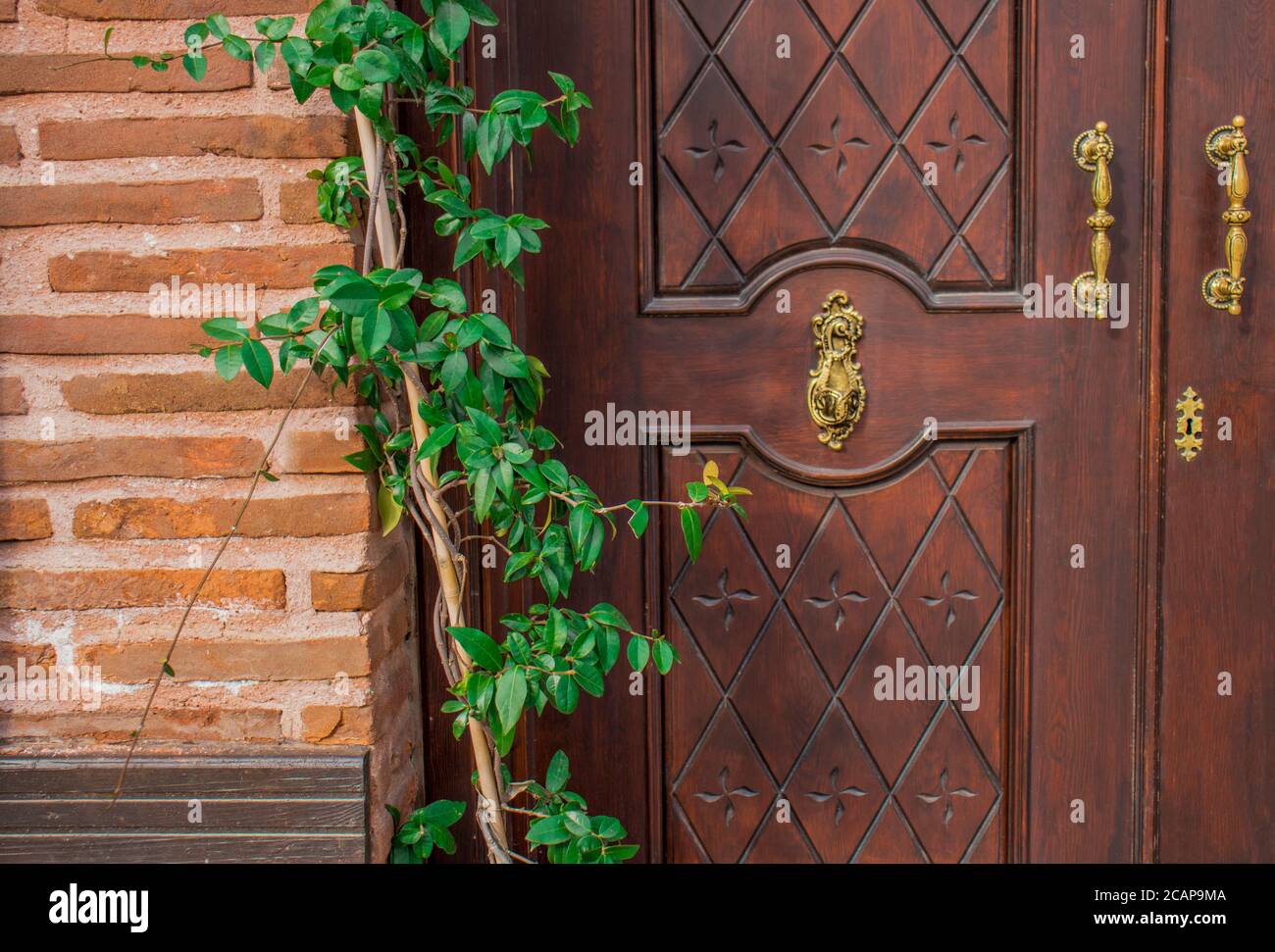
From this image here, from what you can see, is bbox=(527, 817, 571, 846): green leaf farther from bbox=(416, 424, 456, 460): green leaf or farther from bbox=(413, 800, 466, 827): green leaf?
bbox=(416, 424, 456, 460): green leaf

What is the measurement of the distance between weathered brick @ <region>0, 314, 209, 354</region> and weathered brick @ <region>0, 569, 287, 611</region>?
312 mm

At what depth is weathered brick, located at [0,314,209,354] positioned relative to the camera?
147 centimetres

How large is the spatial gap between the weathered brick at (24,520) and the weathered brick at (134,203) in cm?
39

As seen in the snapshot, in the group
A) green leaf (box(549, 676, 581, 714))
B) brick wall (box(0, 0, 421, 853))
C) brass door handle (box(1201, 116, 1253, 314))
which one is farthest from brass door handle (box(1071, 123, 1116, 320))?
brick wall (box(0, 0, 421, 853))

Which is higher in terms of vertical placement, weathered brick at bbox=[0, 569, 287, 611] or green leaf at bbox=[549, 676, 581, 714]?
weathered brick at bbox=[0, 569, 287, 611]

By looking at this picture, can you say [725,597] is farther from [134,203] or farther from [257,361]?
[134,203]

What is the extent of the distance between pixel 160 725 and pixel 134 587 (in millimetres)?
199

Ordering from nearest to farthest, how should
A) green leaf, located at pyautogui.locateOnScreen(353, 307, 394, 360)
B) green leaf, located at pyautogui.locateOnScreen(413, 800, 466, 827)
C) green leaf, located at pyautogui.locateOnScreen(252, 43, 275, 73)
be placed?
green leaf, located at pyautogui.locateOnScreen(353, 307, 394, 360) < green leaf, located at pyautogui.locateOnScreen(252, 43, 275, 73) < green leaf, located at pyautogui.locateOnScreen(413, 800, 466, 827)

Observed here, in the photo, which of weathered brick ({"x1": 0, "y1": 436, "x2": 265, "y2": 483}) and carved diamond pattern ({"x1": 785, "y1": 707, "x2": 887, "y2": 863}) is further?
carved diamond pattern ({"x1": 785, "y1": 707, "x2": 887, "y2": 863})

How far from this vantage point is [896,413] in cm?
176

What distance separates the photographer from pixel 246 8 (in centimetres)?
144

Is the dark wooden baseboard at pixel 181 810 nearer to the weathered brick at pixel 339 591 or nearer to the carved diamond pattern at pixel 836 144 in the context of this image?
the weathered brick at pixel 339 591
